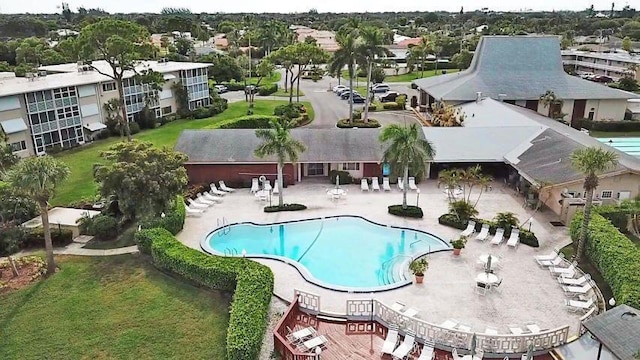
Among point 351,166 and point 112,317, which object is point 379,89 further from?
point 112,317

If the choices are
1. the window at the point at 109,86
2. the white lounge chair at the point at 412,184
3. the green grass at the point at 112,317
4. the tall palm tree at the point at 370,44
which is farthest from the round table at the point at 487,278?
the window at the point at 109,86

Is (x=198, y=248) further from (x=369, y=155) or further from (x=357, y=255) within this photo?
(x=369, y=155)

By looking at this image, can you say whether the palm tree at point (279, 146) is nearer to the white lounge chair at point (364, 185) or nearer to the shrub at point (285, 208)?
the shrub at point (285, 208)

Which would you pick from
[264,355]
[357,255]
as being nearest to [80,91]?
[357,255]

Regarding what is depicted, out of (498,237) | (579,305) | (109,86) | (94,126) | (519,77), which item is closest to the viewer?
(579,305)

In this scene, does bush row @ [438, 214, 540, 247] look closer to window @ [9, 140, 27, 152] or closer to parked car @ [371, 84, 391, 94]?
window @ [9, 140, 27, 152]

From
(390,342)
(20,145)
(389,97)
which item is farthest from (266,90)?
(390,342)

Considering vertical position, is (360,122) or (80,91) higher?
(80,91)
